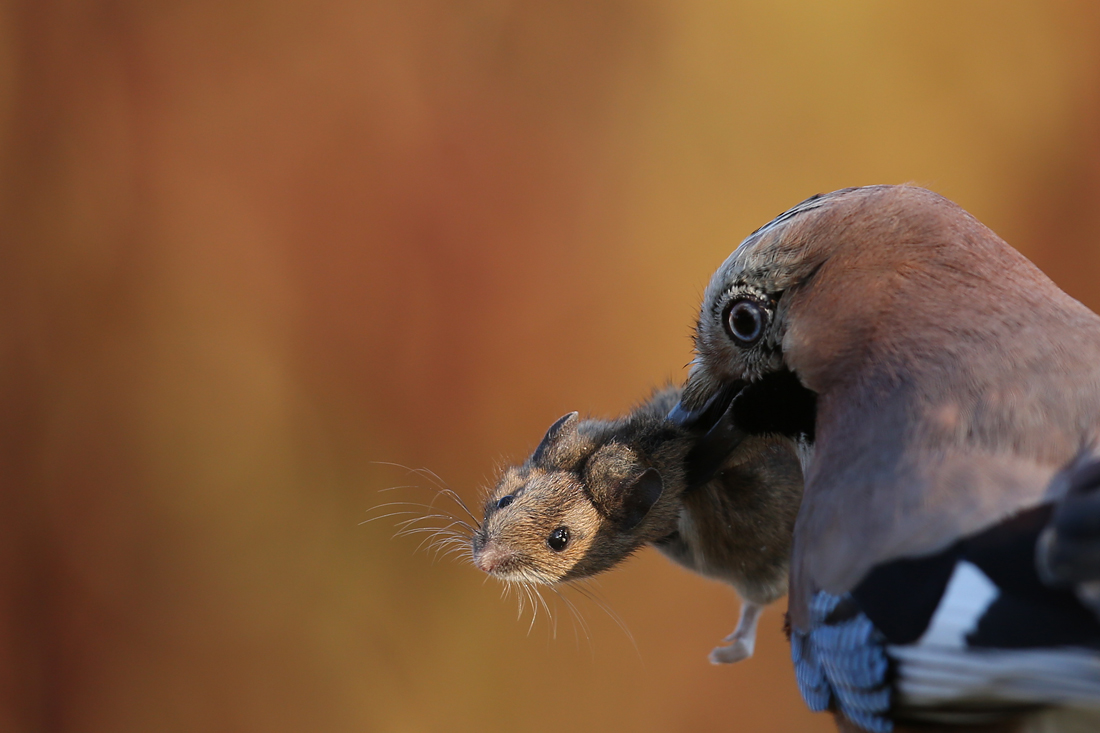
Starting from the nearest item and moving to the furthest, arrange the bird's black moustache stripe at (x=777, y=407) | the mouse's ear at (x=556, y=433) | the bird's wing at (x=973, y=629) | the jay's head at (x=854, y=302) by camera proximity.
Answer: the bird's wing at (x=973, y=629), the jay's head at (x=854, y=302), the bird's black moustache stripe at (x=777, y=407), the mouse's ear at (x=556, y=433)

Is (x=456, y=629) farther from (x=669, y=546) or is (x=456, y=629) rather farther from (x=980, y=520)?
(x=980, y=520)

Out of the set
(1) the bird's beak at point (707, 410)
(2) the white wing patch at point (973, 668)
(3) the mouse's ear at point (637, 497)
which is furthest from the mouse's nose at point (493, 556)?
(2) the white wing patch at point (973, 668)

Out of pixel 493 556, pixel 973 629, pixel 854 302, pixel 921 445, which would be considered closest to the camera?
pixel 973 629

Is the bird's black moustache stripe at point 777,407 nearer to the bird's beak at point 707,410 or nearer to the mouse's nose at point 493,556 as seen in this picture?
the bird's beak at point 707,410

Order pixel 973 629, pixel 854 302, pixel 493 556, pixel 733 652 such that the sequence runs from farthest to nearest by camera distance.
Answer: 1. pixel 733 652
2. pixel 493 556
3. pixel 854 302
4. pixel 973 629

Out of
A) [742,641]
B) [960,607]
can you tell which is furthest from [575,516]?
[960,607]

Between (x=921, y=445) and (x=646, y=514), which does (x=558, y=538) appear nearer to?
(x=646, y=514)

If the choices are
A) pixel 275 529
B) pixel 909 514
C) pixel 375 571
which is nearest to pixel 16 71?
pixel 275 529
